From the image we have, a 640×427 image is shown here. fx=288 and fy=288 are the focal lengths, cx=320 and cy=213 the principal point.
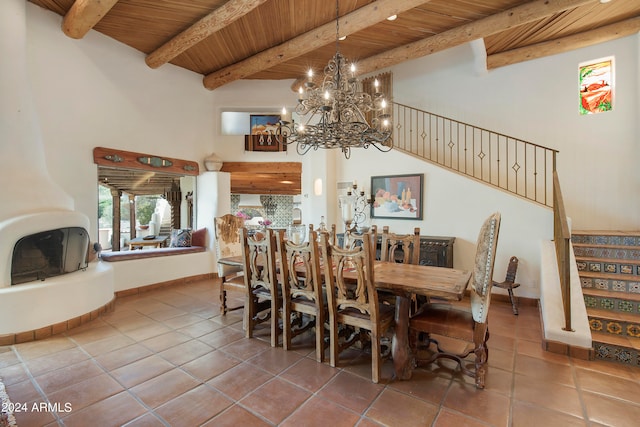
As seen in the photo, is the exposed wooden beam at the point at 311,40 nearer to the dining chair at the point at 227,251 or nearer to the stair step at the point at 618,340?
the dining chair at the point at 227,251

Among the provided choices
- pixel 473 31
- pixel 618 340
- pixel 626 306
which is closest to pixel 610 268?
pixel 626 306

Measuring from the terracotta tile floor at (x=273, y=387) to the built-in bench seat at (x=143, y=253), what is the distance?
161cm

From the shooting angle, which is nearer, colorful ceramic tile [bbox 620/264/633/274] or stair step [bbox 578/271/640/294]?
stair step [bbox 578/271/640/294]

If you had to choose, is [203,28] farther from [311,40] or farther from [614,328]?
[614,328]

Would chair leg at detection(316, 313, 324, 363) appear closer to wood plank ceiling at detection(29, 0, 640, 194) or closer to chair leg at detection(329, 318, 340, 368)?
chair leg at detection(329, 318, 340, 368)

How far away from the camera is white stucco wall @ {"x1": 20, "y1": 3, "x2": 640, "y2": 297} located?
12.5ft

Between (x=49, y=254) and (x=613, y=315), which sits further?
(x=49, y=254)

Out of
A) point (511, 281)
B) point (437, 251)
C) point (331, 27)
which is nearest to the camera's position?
point (511, 281)

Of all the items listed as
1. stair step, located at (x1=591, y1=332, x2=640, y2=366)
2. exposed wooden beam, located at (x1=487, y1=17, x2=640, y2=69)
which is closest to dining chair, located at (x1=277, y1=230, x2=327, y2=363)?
stair step, located at (x1=591, y1=332, x2=640, y2=366)

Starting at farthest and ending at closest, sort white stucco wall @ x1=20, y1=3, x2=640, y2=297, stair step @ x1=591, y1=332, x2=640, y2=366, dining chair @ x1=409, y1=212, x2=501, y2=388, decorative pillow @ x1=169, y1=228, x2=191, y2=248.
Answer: decorative pillow @ x1=169, y1=228, x2=191, y2=248
white stucco wall @ x1=20, y1=3, x2=640, y2=297
stair step @ x1=591, y1=332, x2=640, y2=366
dining chair @ x1=409, y1=212, x2=501, y2=388

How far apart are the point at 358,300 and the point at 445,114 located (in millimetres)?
4648

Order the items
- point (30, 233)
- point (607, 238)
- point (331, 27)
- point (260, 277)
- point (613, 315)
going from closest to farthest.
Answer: point (613, 315) < point (260, 277) < point (30, 233) < point (607, 238) < point (331, 27)

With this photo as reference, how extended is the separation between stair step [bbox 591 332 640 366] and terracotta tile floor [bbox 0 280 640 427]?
0.08m

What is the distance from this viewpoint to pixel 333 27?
3.85m
